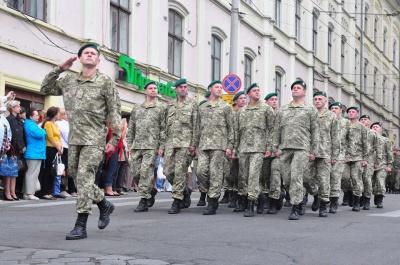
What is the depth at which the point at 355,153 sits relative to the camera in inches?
567

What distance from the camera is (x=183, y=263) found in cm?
646

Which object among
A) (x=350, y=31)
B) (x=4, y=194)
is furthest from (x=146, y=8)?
(x=350, y=31)

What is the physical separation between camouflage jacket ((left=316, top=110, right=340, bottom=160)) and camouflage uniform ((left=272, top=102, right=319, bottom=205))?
36.1 inches

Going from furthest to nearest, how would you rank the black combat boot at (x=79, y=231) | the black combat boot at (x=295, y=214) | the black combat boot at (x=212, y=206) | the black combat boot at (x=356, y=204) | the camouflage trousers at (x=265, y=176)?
the black combat boot at (x=356, y=204) → the camouflage trousers at (x=265, y=176) → the black combat boot at (x=212, y=206) → the black combat boot at (x=295, y=214) → the black combat boot at (x=79, y=231)

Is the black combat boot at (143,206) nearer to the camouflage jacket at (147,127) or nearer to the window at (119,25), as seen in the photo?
the camouflage jacket at (147,127)

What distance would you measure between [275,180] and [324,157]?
858mm

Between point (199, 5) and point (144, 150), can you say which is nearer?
point (144, 150)

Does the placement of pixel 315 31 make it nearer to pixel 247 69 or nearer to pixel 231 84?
pixel 247 69

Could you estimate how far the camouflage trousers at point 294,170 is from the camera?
36.7 feet

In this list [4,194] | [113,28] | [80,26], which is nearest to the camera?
[4,194]

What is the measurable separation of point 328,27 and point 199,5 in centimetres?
1907

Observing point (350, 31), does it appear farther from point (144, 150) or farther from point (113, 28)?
point (144, 150)

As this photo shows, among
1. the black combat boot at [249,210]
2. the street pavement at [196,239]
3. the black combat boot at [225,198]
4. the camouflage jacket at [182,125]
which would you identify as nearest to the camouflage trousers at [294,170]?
the street pavement at [196,239]

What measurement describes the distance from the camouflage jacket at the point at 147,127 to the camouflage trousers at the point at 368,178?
15.7 feet
